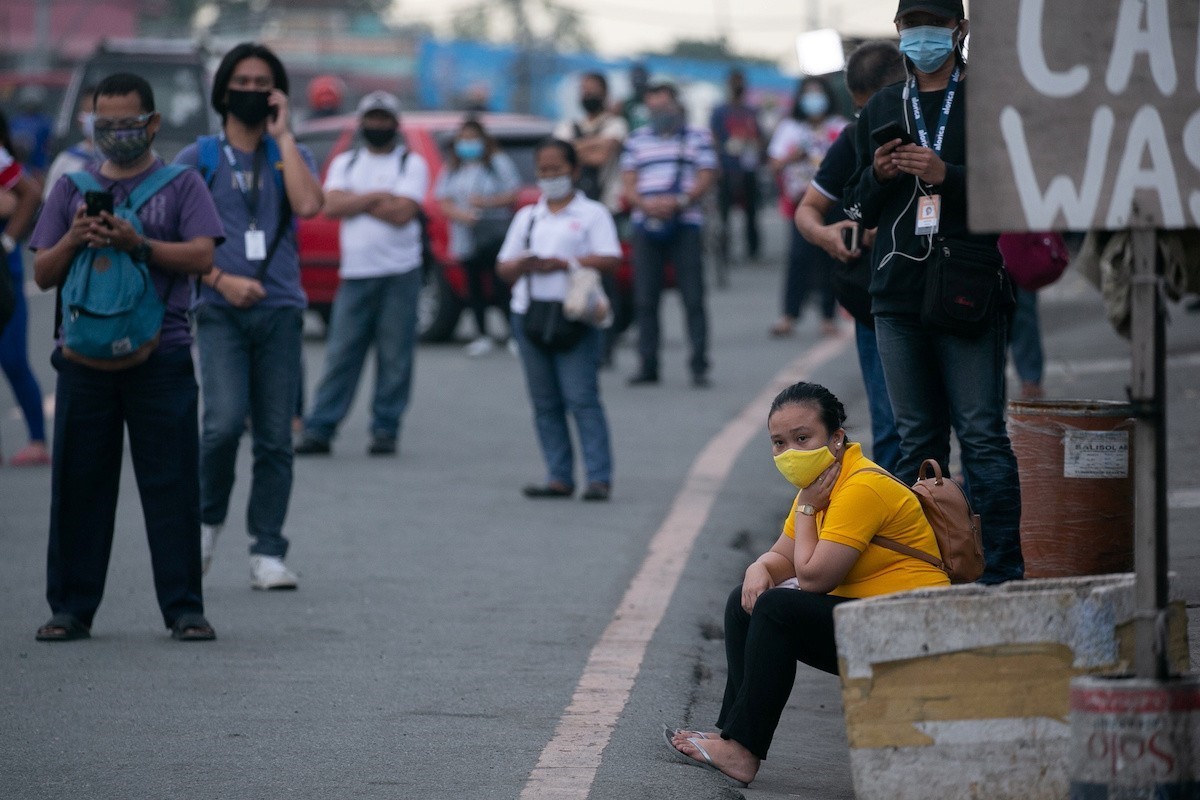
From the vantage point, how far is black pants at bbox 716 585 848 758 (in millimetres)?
4785

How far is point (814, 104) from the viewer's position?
56.1 ft

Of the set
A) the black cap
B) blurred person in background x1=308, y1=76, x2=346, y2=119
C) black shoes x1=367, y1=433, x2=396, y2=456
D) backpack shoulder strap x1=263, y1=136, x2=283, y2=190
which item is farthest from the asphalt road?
blurred person in background x1=308, y1=76, x2=346, y2=119

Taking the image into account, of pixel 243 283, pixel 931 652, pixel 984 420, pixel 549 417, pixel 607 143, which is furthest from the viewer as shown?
pixel 607 143

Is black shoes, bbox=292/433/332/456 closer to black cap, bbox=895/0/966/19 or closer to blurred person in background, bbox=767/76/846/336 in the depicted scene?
blurred person in background, bbox=767/76/846/336

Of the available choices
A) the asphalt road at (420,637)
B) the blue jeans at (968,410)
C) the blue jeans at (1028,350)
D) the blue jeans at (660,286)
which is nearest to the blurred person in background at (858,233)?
the blue jeans at (968,410)

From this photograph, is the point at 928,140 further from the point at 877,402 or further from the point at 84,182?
the point at 84,182

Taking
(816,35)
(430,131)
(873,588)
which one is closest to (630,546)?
(816,35)

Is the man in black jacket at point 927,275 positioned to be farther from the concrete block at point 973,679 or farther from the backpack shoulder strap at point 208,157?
the backpack shoulder strap at point 208,157

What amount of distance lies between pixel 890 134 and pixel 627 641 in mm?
2074

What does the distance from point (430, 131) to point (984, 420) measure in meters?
11.1

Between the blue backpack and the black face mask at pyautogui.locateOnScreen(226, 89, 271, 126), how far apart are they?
1.13 meters

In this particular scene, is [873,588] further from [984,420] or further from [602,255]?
[602,255]

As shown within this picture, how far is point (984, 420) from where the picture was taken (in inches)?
226

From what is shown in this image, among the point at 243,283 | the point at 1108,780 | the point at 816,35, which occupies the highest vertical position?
the point at 816,35
